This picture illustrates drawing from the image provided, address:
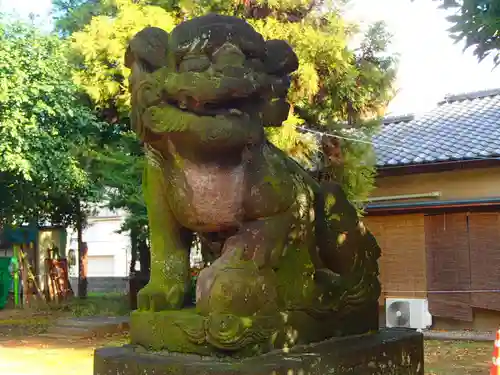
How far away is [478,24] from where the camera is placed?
14.0 feet

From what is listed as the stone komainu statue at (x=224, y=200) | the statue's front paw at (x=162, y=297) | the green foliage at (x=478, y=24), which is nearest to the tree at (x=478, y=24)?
the green foliage at (x=478, y=24)

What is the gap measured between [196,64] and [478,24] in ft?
7.82

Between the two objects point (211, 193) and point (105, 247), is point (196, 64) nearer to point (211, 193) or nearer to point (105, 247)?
point (211, 193)

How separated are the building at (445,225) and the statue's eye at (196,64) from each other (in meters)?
8.77

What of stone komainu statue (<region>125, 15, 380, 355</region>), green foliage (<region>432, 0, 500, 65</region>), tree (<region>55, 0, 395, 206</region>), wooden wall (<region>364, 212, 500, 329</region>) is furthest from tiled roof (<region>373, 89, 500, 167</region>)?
stone komainu statue (<region>125, 15, 380, 355</region>)

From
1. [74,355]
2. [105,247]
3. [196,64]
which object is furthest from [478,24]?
[105,247]

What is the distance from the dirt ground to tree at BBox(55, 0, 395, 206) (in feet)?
8.86

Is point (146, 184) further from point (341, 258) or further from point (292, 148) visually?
point (292, 148)

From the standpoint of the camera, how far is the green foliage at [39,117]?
10.1 metres

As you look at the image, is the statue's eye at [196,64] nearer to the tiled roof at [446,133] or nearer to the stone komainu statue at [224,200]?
the stone komainu statue at [224,200]

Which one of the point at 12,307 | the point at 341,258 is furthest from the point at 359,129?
the point at 12,307

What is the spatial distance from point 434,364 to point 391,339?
4718mm

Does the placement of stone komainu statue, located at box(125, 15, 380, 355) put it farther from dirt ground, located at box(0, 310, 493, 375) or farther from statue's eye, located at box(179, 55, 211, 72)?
dirt ground, located at box(0, 310, 493, 375)

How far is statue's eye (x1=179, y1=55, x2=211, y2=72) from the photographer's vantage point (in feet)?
9.51
